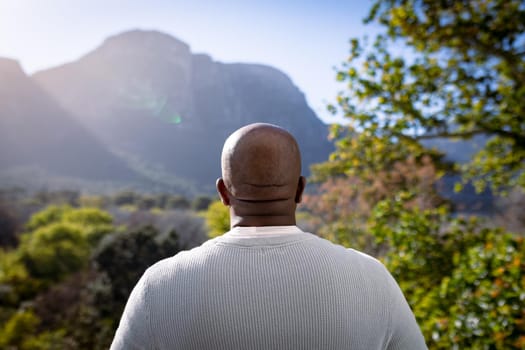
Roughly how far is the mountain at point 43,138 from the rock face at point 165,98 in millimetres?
2874

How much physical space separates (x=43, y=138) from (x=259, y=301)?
60874mm

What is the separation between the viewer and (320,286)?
91 centimetres

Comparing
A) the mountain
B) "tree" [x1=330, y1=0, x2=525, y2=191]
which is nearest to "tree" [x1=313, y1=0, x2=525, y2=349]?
"tree" [x1=330, y1=0, x2=525, y2=191]

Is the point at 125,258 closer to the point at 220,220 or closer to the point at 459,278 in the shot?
the point at 220,220

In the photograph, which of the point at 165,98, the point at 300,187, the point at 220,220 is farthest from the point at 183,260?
the point at 165,98

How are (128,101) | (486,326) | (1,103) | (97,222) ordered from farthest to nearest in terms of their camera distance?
1. (128,101)
2. (1,103)
3. (97,222)
4. (486,326)

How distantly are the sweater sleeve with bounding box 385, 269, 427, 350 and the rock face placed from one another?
16331 mm

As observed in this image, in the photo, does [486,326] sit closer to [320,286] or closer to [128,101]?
[320,286]

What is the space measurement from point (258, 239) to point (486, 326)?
2.18 m

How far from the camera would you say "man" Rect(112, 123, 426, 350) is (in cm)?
88

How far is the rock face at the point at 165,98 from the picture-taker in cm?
3267

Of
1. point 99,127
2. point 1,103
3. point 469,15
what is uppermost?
point 469,15

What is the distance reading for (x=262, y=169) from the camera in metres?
0.98

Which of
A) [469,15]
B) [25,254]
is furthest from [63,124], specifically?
[469,15]
